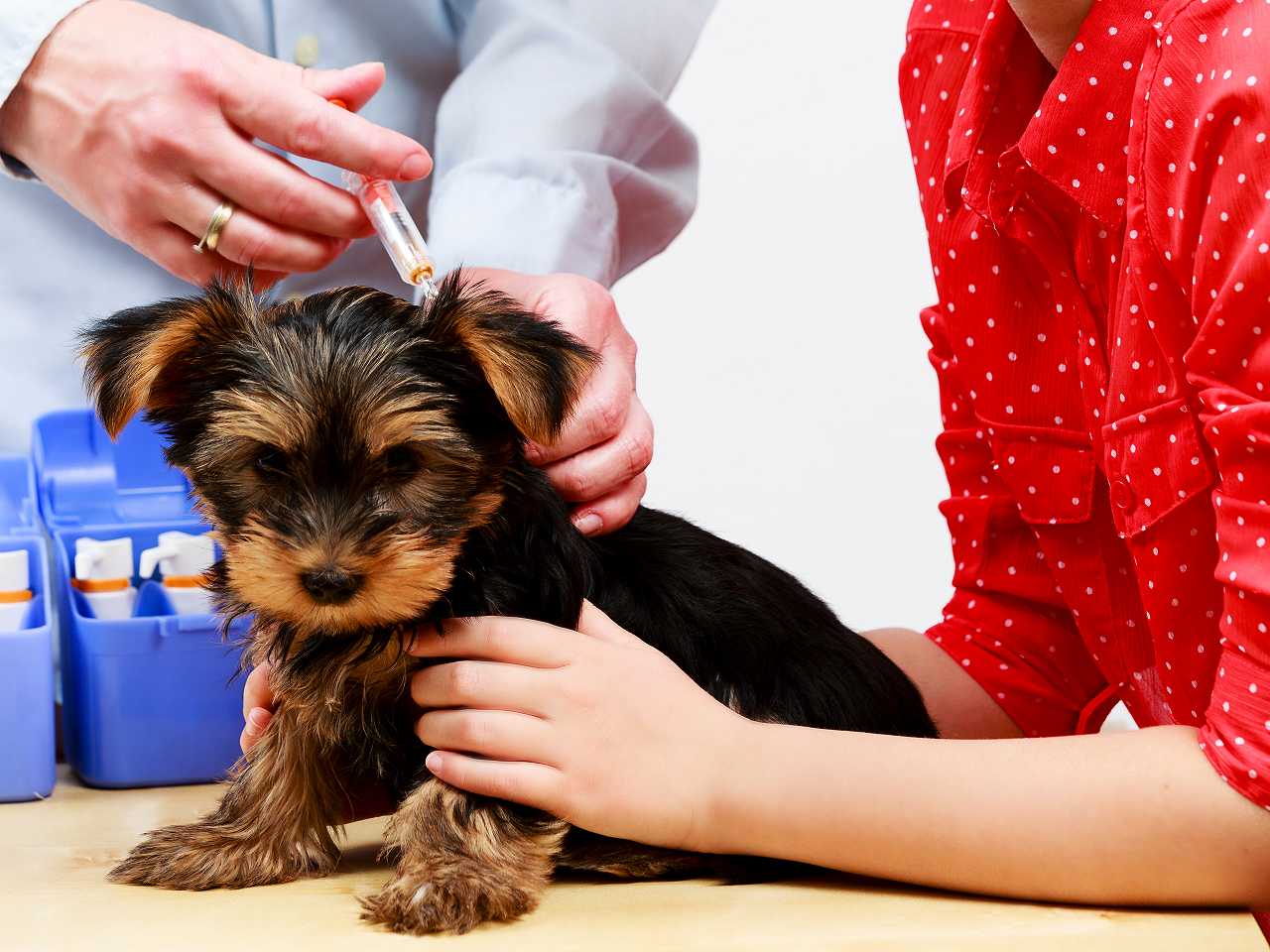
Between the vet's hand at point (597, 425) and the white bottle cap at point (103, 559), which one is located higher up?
the vet's hand at point (597, 425)

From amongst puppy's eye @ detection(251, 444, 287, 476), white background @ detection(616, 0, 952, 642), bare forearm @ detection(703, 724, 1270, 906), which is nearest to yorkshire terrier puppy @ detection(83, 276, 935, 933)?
puppy's eye @ detection(251, 444, 287, 476)

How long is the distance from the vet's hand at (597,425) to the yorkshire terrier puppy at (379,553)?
0.27 ft

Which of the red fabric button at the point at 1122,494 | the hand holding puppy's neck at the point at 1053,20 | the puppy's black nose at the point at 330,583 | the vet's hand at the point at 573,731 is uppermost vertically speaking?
the hand holding puppy's neck at the point at 1053,20

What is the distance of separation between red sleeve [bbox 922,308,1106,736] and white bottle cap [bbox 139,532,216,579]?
134cm

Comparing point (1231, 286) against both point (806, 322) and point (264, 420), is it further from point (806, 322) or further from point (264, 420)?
point (806, 322)

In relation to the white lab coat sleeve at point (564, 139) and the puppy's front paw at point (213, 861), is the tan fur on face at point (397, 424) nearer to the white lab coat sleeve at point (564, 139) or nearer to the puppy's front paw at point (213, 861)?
the puppy's front paw at point (213, 861)

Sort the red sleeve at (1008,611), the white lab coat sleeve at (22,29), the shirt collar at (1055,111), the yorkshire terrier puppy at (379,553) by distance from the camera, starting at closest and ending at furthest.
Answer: the yorkshire terrier puppy at (379,553) < the shirt collar at (1055,111) < the white lab coat sleeve at (22,29) < the red sleeve at (1008,611)

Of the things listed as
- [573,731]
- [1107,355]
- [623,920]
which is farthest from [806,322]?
[623,920]

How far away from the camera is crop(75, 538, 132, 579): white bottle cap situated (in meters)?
2.54

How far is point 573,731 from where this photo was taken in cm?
184

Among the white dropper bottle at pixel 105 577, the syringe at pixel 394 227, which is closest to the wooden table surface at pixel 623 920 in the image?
the white dropper bottle at pixel 105 577

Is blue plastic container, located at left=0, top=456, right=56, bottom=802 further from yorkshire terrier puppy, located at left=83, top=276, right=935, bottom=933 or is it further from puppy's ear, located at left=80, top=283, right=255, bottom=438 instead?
puppy's ear, located at left=80, top=283, right=255, bottom=438

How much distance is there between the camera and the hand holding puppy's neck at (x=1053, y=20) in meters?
1.95

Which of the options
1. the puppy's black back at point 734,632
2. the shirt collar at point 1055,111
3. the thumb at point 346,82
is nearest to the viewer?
the shirt collar at point 1055,111
